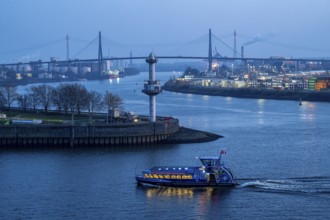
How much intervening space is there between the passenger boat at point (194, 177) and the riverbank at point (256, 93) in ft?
47.6

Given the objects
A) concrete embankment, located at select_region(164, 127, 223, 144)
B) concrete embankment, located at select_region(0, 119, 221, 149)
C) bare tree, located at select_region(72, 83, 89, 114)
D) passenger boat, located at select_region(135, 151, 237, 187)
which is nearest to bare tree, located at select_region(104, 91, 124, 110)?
bare tree, located at select_region(72, 83, 89, 114)

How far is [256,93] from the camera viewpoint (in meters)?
24.2

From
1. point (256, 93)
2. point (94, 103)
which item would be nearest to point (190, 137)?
point (94, 103)

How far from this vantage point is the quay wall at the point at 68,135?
32.1ft

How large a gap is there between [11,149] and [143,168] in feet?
7.46

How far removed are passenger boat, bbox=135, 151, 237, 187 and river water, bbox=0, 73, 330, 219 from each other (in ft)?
0.29

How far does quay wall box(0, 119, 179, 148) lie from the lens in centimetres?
980

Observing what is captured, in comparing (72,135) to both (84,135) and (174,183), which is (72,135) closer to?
(84,135)

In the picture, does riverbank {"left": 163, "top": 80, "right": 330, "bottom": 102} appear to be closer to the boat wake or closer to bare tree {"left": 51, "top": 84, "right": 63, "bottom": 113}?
bare tree {"left": 51, "top": 84, "right": 63, "bottom": 113}

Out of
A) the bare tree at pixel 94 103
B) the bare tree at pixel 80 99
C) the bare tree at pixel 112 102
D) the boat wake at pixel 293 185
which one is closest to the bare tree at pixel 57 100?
the bare tree at pixel 80 99

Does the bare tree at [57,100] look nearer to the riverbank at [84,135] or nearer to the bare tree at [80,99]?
the bare tree at [80,99]

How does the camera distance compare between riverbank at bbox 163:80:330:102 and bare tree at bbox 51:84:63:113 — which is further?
riverbank at bbox 163:80:330:102

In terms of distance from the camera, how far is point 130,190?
6.95m

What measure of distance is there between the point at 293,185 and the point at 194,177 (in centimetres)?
92
